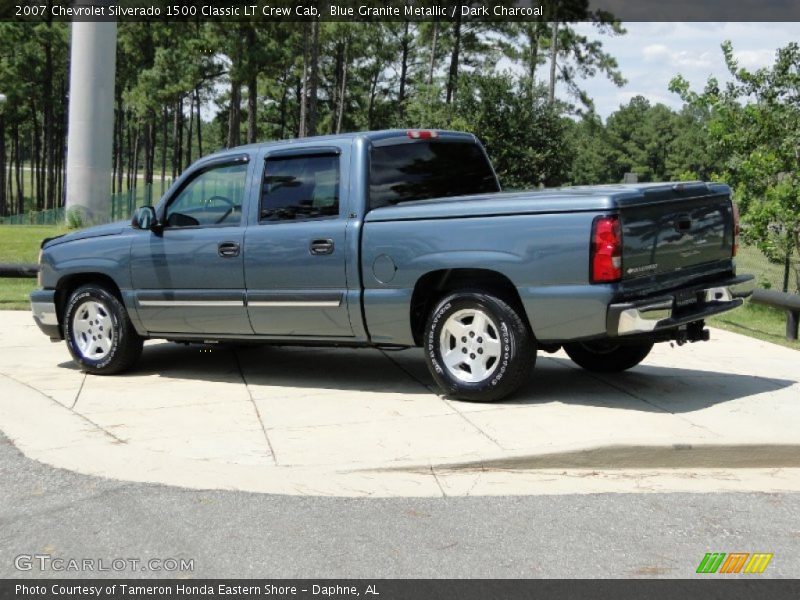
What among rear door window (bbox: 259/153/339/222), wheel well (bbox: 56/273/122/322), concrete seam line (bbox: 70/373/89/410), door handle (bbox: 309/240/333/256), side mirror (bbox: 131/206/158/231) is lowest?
concrete seam line (bbox: 70/373/89/410)

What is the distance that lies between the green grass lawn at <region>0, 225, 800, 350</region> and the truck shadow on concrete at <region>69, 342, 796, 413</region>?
3226 mm

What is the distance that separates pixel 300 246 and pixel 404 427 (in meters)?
1.87

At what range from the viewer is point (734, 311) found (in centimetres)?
1572

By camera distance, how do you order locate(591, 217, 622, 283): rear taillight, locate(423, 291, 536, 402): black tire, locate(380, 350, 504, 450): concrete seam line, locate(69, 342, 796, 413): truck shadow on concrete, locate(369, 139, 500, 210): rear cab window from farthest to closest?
locate(369, 139, 500, 210): rear cab window
locate(69, 342, 796, 413): truck shadow on concrete
locate(423, 291, 536, 402): black tire
locate(591, 217, 622, 283): rear taillight
locate(380, 350, 504, 450): concrete seam line

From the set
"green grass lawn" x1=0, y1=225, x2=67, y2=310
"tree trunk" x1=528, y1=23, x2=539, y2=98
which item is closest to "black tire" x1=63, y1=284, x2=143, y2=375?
"green grass lawn" x1=0, y1=225, x2=67, y2=310

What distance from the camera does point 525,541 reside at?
468cm

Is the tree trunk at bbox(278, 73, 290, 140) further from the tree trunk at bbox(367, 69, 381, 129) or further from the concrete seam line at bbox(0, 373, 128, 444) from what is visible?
the concrete seam line at bbox(0, 373, 128, 444)

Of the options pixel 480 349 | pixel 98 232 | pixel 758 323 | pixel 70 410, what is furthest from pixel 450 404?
pixel 758 323

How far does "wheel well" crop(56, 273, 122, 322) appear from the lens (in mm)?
9102

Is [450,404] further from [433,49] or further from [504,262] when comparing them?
[433,49]

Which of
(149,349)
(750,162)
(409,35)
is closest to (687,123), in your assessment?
(409,35)

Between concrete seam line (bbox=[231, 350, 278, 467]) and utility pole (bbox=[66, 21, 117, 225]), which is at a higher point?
utility pole (bbox=[66, 21, 117, 225])

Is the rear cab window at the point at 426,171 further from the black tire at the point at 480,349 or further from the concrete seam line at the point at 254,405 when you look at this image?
the concrete seam line at the point at 254,405

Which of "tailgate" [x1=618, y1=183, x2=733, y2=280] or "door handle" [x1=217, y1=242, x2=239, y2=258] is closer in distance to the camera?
"tailgate" [x1=618, y1=183, x2=733, y2=280]
